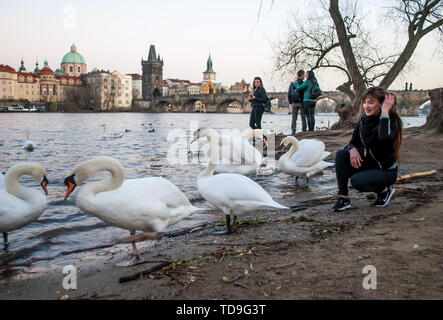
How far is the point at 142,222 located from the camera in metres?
2.86

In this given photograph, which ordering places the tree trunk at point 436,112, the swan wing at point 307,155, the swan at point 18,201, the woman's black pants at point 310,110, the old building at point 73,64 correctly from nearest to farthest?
the swan at point 18,201
the swan wing at point 307,155
the tree trunk at point 436,112
the woman's black pants at point 310,110
the old building at point 73,64

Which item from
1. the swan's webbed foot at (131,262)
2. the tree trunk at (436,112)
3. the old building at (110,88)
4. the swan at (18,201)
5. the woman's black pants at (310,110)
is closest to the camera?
the swan's webbed foot at (131,262)

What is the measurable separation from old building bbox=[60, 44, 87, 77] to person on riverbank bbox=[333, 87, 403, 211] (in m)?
129

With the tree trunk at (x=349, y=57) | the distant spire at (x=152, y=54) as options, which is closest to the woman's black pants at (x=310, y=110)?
the tree trunk at (x=349, y=57)

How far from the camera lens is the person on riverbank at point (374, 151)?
344cm

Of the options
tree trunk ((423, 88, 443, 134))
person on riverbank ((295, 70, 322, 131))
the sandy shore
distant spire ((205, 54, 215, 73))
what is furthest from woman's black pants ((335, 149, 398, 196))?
distant spire ((205, 54, 215, 73))

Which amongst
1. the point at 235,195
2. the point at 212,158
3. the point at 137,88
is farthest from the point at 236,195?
the point at 137,88

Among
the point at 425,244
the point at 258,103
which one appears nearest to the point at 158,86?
the point at 258,103

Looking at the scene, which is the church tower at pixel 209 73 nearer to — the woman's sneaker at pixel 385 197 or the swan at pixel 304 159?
the swan at pixel 304 159

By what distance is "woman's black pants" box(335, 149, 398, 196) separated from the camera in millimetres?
3723

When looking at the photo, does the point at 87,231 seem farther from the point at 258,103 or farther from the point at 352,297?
the point at 258,103

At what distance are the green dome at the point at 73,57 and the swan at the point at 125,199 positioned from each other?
132843mm

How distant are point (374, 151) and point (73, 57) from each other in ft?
443

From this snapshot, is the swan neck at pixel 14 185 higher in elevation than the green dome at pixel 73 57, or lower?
lower
